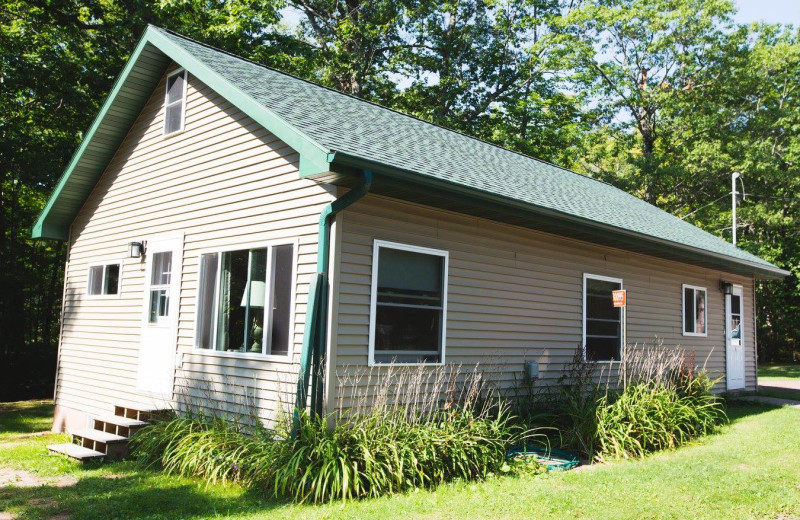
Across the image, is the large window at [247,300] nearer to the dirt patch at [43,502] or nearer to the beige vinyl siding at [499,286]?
the beige vinyl siding at [499,286]

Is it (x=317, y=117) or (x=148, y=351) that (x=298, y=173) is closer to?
(x=317, y=117)

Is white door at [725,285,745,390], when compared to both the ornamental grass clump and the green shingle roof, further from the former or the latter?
the ornamental grass clump

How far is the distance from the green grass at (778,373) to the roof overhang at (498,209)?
9.33 meters

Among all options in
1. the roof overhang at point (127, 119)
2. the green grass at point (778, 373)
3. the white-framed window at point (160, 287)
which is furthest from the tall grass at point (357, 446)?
the green grass at point (778, 373)

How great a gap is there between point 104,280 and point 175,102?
326 cm

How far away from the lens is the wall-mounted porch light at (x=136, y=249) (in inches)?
379

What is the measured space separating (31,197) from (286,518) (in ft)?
59.1

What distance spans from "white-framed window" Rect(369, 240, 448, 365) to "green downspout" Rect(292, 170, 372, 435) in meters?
0.65

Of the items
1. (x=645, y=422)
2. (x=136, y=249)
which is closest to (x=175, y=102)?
(x=136, y=249)

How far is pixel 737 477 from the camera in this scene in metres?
6.73

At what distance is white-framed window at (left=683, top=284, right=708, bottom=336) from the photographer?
42.1 ft

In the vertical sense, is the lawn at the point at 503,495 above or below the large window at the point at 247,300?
below

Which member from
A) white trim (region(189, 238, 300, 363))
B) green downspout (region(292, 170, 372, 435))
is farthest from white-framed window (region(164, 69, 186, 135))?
green downspout (region(292, 170, 372, 435))

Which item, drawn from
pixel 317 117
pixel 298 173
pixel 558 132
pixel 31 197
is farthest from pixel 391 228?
pixel 558 132
